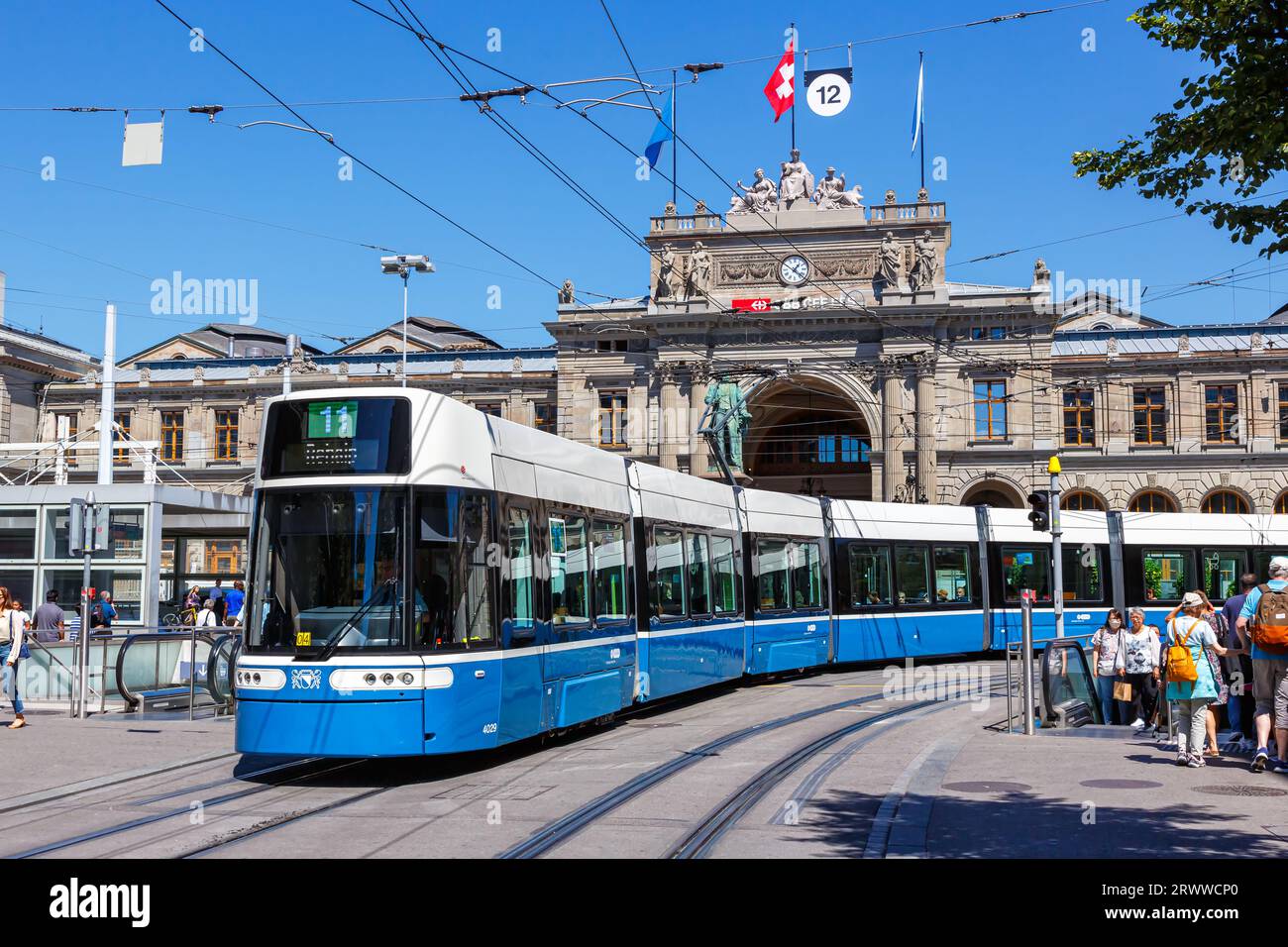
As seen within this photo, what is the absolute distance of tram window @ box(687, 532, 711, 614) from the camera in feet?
60.6

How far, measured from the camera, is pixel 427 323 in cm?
8531

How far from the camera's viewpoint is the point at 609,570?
15.4 metres

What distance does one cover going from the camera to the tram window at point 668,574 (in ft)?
56.2

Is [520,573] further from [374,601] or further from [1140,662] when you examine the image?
[1140,662]

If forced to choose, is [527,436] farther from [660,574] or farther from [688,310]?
[688,310]

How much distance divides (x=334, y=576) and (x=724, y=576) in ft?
32.0

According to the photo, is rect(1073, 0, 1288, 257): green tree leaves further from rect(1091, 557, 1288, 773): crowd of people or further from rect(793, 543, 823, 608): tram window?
rect(793, 543, 823, 608): tram window

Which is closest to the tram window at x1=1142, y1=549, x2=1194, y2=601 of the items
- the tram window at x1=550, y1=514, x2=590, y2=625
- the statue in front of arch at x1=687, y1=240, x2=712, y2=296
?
the tram window at x1=550, y1=514, x2=590, y2=625

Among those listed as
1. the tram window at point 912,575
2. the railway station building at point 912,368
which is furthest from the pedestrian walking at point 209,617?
the railway station building at point 912,368

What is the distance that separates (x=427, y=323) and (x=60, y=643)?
68.5 metres

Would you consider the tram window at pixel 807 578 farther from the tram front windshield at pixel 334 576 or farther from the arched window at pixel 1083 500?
the arched window at pixel 1083 500

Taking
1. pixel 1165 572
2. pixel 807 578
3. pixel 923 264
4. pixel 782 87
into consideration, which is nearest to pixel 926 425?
Result: pixel 923 264

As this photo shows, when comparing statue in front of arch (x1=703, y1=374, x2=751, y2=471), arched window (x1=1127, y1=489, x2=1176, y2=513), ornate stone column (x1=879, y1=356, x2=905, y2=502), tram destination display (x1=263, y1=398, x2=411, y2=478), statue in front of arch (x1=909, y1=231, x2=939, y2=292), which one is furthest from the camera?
arched window (x1=1127, y1=489, x2=1176, y2=513)

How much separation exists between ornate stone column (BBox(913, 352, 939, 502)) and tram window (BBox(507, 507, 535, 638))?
45.7 metres
